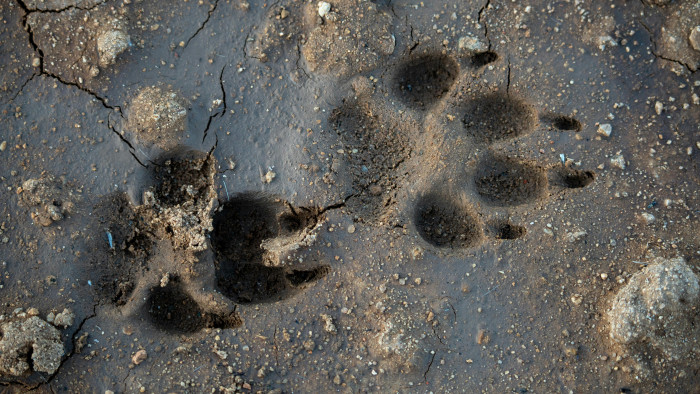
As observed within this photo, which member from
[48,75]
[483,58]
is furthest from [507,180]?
[48,75]

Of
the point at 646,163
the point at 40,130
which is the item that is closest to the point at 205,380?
the point at 40,130

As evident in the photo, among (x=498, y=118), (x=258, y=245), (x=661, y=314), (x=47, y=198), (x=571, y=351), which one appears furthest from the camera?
(x=498, y=118)

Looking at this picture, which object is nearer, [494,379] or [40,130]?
[494,379]

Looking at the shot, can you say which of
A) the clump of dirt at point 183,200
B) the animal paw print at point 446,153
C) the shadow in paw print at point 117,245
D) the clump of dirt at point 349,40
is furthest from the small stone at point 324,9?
the shadow in paw print at point 117,245

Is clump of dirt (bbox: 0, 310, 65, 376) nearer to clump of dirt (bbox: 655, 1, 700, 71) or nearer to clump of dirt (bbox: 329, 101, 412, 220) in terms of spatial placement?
clump of dirt (bbox: 329, 101, 412, 220)

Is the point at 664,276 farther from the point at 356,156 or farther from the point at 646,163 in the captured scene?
the point at 356,156

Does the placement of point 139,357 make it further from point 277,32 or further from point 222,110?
point 277,32
